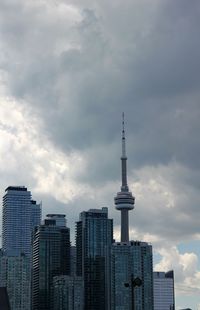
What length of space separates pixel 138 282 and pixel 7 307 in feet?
291

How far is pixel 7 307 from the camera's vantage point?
13450 centimetres

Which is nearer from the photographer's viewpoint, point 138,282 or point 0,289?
point 138,282

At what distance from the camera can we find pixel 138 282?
1996 inches

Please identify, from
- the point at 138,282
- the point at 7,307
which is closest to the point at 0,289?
the point at 7,307

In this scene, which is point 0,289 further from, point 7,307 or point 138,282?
point 138,282

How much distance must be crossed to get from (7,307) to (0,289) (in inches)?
217

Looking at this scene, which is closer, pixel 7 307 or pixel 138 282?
pixel 138 282

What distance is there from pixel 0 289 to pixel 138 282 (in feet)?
305

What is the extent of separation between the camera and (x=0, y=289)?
456ft
